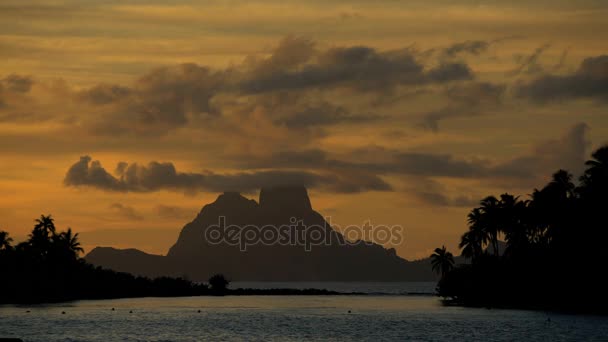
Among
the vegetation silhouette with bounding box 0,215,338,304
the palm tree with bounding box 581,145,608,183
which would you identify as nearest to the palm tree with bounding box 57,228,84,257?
the vegetation silhouette with bounding box 0,215,338,304

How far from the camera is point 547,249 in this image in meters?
137

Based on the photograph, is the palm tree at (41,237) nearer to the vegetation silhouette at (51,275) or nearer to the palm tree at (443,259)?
the vegetation silhouette at (51,275)

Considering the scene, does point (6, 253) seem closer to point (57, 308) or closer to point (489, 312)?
point (57, 308)

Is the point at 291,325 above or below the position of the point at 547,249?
below

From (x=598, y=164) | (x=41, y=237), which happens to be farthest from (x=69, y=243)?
(x=598, y=164)

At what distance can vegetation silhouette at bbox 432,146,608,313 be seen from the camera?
392 ft

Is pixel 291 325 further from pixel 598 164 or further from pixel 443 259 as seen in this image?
pixel 443 259

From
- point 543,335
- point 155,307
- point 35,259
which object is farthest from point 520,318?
point 35,259

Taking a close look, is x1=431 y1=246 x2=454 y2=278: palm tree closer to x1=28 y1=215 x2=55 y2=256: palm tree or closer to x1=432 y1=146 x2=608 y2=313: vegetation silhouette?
x1=432 y1=146 x2=608 y2=313: vegetation silhouette

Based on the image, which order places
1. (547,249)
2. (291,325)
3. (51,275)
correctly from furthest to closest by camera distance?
(51,275) < (547,249) < (291,325)

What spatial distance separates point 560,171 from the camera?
452 ft

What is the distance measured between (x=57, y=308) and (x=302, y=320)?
42629 millimetres

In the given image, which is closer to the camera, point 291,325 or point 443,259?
point 291,325

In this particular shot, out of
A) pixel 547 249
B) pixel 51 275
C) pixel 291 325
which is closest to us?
pixel 291 325
